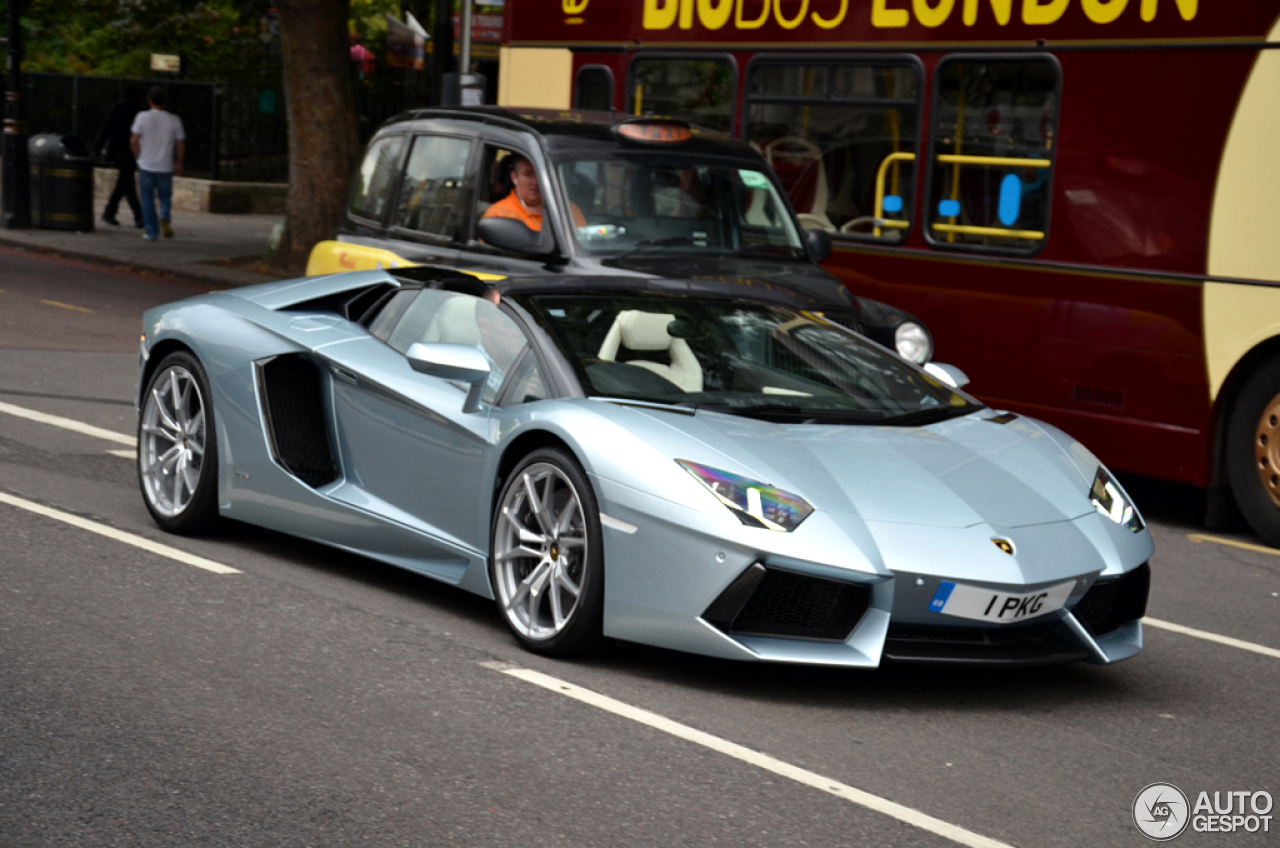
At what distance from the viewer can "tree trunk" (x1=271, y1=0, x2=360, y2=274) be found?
2009 centimetres

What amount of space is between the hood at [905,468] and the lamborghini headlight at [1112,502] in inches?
2.4

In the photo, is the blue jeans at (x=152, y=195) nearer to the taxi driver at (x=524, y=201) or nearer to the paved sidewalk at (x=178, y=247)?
the paved sidewalk at (x=178, y=247)

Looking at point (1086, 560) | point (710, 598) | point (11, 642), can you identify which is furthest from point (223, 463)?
point (1086, 560)

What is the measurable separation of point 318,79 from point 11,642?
15.4m

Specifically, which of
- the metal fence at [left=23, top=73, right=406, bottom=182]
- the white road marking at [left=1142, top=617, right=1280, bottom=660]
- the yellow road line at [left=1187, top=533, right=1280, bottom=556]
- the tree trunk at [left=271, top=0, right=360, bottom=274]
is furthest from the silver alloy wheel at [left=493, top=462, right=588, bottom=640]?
the metal fence at [left=23, top=73, right=406, bottom=182]

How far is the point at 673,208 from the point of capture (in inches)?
374

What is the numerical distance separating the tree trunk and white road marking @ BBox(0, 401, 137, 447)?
1002 centimetres

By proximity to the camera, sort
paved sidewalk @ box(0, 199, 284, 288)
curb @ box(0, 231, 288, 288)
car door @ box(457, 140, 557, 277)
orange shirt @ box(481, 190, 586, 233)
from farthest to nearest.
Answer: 1. paved sidewalk @ box(0, 199, 284, 288)
2. curb @ box(0, 231, 288, 288)
3. orange shirt @ box(481, 190, 586, 233)
4. car door @ box(457, 140, 557, 277)

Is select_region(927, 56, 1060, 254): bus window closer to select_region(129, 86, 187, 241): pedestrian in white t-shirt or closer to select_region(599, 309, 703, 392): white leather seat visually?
select_region(599, 309, 703, 392): white leather seat

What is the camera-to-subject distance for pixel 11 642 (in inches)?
217

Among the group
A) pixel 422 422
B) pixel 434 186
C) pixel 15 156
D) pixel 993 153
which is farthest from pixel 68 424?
pixel 15 156

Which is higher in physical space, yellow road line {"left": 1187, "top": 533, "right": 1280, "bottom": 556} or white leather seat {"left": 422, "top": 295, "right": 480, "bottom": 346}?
white leather seat {"left": 422, "top": 295, "right": 480, "bottom": 346}

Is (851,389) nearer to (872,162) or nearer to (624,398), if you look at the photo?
(624,398)

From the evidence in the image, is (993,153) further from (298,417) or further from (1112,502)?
(298,417)
